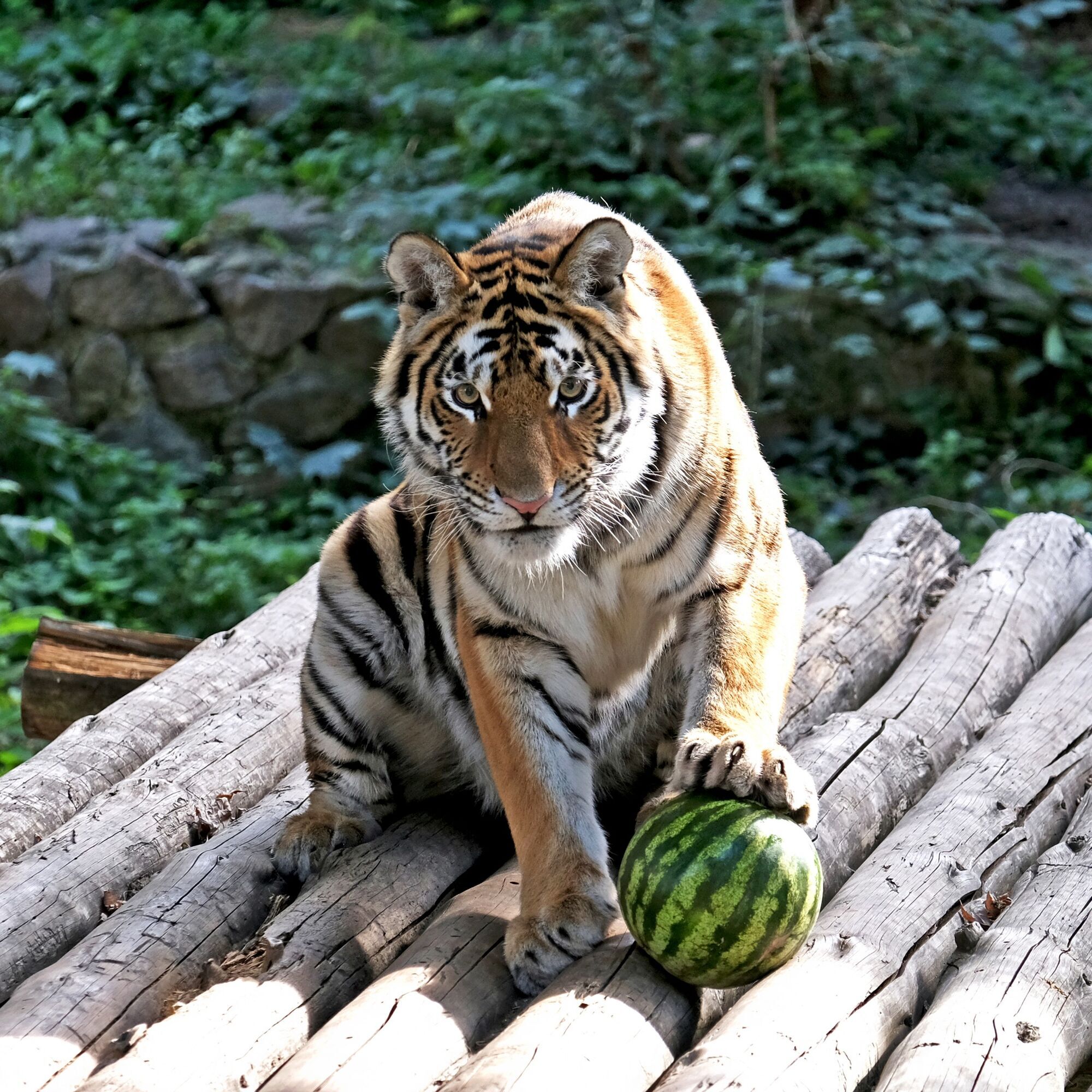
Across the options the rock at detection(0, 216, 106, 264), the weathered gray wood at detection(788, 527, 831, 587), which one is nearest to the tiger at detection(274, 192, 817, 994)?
the weathered gray wood at detection(788, 527, 831, 587)

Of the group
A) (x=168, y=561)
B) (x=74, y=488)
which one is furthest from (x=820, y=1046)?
(x=74, y=488)

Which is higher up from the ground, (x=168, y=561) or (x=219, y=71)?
(x=219, y=71)

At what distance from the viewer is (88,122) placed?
9.75 m

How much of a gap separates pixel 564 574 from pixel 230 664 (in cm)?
150

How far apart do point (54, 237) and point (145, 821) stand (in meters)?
5.85

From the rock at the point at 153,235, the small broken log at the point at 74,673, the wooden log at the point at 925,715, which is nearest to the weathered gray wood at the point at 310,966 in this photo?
the wooden log at the point at 925,715

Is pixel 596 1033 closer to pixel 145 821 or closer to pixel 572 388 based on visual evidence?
pixel 572 388

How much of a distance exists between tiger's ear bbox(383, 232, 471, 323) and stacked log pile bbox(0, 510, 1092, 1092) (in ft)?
4.01

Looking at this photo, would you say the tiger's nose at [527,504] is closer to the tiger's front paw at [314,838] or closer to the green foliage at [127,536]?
the tiger's front paw at [314,838]

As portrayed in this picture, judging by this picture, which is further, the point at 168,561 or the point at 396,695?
the point at 168,561

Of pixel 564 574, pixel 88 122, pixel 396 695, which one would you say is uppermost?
pixel 564 574

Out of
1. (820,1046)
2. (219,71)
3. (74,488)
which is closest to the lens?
(820,1046)

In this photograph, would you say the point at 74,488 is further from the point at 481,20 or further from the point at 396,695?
the point at 481,20

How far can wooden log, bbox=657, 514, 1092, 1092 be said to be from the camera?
7.72 ft
